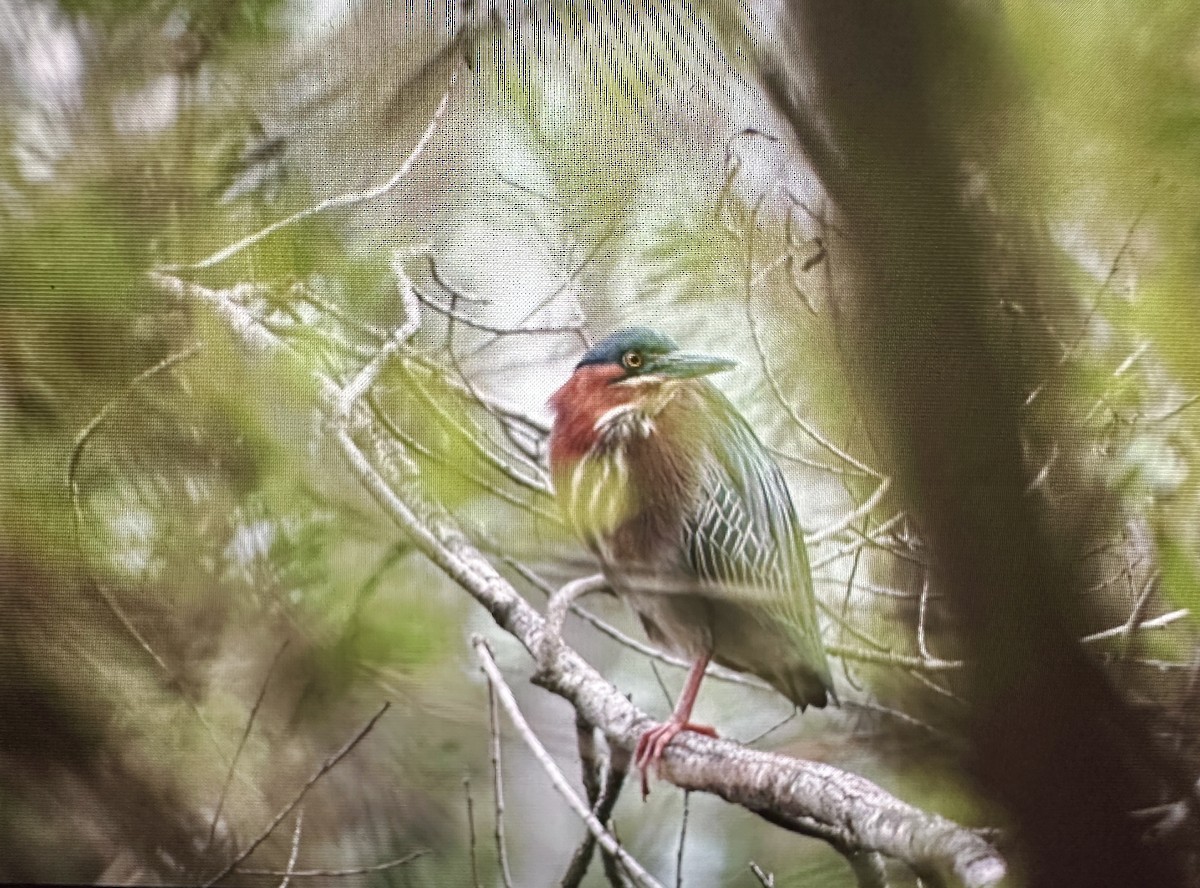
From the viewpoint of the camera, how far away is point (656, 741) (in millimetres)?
789

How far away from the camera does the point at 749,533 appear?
0.79m

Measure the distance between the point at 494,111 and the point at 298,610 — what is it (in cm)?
47

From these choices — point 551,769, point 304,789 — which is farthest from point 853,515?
point 304,789

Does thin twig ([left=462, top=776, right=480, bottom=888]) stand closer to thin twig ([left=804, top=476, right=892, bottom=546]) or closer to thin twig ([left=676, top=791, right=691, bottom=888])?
thin twig ([left=676, top=791, right=691, bottom=888])

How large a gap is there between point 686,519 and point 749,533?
5cm

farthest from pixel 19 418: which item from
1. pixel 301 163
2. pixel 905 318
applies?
pixel 905 318

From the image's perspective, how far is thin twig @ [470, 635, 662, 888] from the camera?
2.60 feet

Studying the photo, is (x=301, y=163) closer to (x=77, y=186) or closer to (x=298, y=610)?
(x=77, y=186)

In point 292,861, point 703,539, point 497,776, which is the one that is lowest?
point 292,861

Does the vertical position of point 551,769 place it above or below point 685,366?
below

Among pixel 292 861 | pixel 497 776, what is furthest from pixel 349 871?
pixel 497 776

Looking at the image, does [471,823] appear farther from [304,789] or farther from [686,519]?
[686,519]

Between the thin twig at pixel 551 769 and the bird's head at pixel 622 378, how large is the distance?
198 mm

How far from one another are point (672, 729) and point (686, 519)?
0.58 feet
